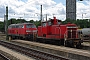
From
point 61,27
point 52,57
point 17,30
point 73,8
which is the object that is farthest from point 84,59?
point 73,8

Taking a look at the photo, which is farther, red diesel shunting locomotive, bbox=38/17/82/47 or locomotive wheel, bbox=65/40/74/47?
red diesel shunting locomotive, bbox=38/17/82/47

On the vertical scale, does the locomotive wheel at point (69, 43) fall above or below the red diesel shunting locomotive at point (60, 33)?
below

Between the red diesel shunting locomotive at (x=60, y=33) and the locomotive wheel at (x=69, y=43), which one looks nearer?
the locomotive wheel at (x=69, y=43)

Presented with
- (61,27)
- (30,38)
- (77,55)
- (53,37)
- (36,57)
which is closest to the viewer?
(77,55)

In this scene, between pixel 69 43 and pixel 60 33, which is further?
pixel 60 33

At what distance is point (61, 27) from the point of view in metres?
22.9

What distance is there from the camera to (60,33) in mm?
23016

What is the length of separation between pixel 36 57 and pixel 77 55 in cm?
365

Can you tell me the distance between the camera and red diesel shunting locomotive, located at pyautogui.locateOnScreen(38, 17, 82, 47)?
2152cm

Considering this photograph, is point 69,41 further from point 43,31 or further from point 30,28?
point 30,28

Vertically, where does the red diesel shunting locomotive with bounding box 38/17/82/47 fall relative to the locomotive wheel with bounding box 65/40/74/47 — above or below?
above

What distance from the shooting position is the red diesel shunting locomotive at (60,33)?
21.5 m

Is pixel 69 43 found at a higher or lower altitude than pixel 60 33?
lower

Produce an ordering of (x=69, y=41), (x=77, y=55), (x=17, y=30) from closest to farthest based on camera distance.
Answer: (x=77, y=55) < (x=69, y=41) < (x=17, y=30)
